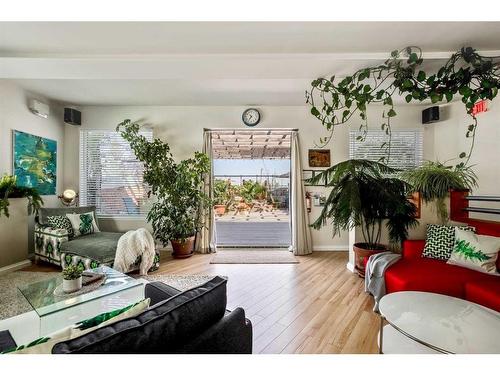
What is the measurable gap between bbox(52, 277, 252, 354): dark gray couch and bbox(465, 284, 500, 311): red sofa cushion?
179cm

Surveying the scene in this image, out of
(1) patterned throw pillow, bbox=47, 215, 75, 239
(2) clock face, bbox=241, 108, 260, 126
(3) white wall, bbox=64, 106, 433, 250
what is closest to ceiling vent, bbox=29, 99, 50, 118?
(3) white wall, bbox=64, 106, 433, 250

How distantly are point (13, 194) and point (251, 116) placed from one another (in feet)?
11.6

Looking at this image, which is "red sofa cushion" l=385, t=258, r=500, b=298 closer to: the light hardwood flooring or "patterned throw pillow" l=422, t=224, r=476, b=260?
"patterned throw pillow" l=422, t=224, r=476, b=260

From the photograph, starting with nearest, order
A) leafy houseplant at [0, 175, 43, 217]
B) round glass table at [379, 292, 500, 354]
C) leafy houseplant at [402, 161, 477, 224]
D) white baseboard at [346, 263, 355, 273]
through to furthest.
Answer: round glass table at [379, 292, 500, 354] → leafy houseplant at [402, 161, 477, 224] → leafy houseplant at [0, 175, 43, 217] → white baseboard at [346, 263, 355, 273]

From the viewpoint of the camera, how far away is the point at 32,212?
3273 millimetres

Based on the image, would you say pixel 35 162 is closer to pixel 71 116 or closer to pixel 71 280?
pixel 71 116

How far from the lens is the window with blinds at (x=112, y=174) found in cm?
414

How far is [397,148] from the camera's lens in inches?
160

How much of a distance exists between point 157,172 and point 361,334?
3156 mm

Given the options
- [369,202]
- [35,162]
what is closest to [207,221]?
[369,202]

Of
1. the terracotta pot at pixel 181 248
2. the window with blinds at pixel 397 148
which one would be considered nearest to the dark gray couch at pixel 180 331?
the terracotta pot at pixel 181 248

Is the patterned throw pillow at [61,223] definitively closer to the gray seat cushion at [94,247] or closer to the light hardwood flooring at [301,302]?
the gray seat cushion at [94,247]

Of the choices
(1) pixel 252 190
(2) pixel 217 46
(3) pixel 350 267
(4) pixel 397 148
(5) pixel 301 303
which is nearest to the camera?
(2) pixel 217 46

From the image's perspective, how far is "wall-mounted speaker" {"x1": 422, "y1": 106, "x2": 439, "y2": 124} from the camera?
377 cm
